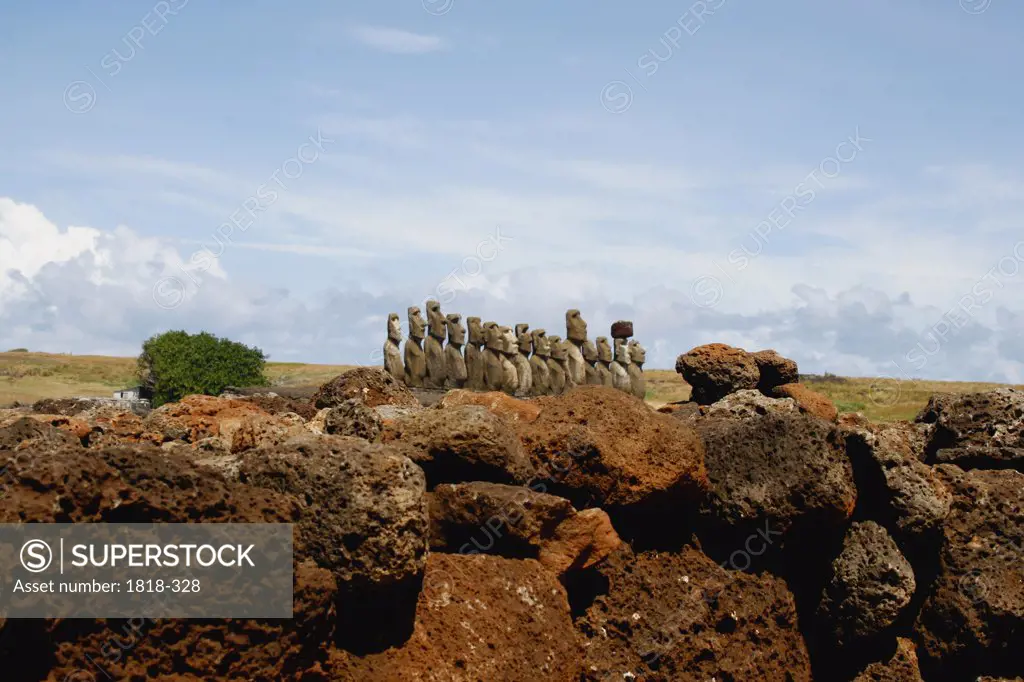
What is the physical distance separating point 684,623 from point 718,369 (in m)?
8.57

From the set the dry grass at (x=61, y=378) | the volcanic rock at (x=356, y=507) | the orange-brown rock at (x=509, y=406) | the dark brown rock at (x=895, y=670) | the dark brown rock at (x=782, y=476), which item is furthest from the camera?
the dry grass at (x=61, y=378)

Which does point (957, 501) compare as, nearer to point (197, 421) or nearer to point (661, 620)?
point (661, 620)

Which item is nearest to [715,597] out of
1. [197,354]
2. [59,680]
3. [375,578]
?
[375,578]

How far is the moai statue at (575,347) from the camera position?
1008 inches

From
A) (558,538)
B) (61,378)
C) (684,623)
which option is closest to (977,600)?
(684,623)

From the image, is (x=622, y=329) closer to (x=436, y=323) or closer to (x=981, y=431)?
(x=436, y=323)

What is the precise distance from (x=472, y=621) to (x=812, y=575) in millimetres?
2353

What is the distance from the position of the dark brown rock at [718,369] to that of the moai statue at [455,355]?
995 cm

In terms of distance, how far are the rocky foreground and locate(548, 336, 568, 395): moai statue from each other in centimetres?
1776

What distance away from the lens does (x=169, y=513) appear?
4.34 m

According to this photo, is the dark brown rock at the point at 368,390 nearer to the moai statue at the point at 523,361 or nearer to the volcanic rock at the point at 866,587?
the volcanic rock at the point at 866,587

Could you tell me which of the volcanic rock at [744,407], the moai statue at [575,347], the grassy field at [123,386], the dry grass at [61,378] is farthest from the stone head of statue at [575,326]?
the volcanic rock at [744,407]

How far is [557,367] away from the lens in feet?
84.3

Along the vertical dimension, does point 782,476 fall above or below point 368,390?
below
